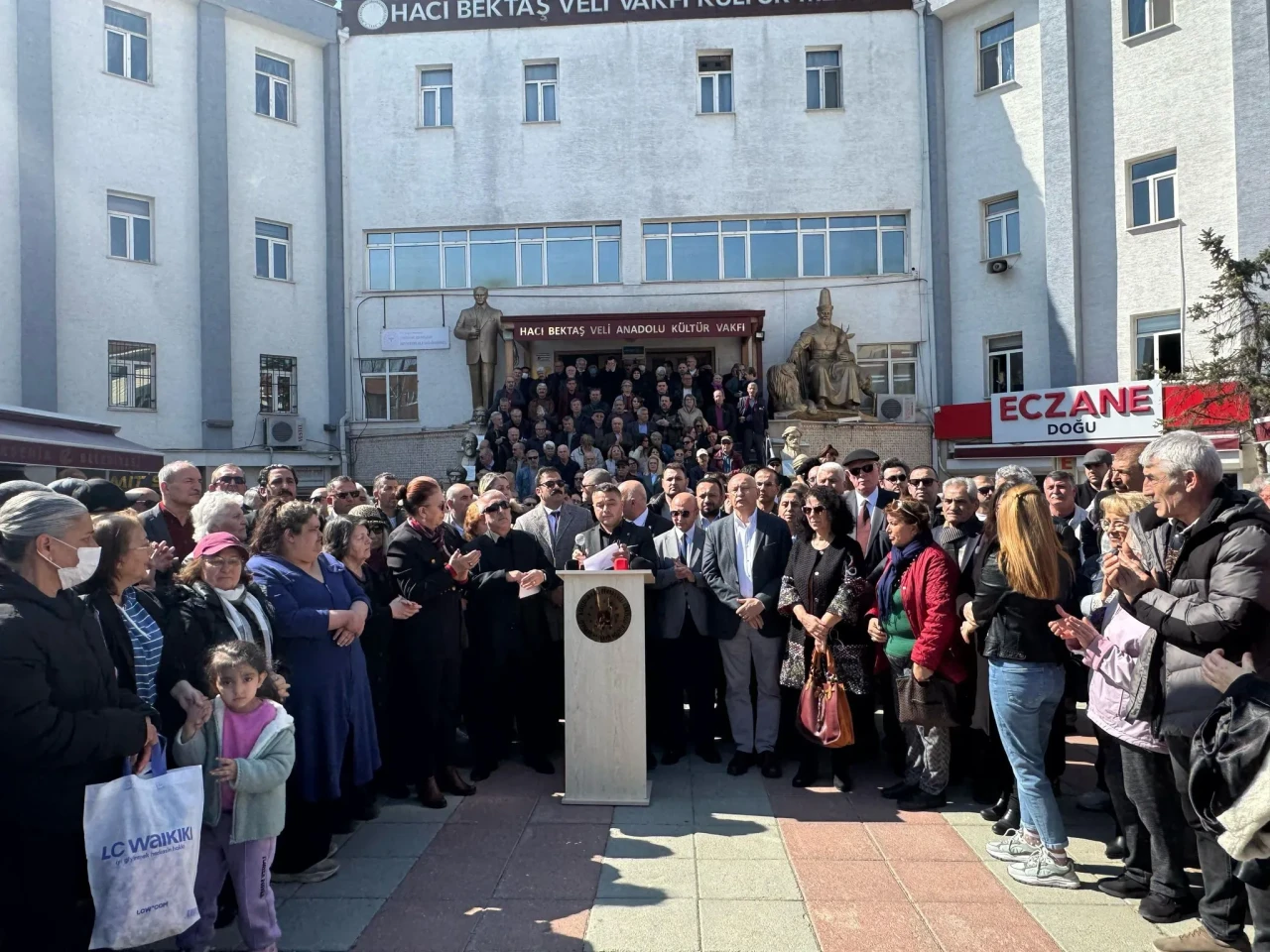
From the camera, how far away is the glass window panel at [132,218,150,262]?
17922 millimetres

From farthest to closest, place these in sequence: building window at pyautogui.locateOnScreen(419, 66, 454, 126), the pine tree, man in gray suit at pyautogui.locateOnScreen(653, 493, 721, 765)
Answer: building window at pyautogui.locateOnScreen(419, 66, 454, 126) → the pine tree → man in gray suit at pyautogui.locateOnScreen(653, 493, 721, 765)

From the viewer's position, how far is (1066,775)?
18.6ft

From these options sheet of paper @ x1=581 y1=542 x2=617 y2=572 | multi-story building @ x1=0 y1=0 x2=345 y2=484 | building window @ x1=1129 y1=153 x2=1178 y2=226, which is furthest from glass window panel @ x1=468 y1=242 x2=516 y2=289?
sheet of paper @ x1=581 y1=542 x2=617 y2=572

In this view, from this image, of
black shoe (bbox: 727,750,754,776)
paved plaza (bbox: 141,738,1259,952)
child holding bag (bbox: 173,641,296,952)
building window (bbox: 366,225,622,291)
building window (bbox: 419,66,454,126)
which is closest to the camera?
child holding bag (bbox: 173,641,296,952)

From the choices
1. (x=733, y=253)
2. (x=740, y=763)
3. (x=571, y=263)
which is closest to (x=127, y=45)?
(x=571, y=263)

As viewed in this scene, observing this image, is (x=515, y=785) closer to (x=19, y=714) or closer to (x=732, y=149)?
(x=19, y=714)

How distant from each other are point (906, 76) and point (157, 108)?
1613cm

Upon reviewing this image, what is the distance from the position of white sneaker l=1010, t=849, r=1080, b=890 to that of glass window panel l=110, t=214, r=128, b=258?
63.7 feet

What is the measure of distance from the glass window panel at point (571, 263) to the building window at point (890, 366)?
253 inches

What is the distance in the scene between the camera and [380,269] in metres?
20.2

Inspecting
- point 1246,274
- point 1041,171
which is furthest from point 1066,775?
point 1041,171

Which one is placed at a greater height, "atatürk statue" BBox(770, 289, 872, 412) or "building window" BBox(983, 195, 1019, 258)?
"building window" BBox(983, 195, 1019, 258)

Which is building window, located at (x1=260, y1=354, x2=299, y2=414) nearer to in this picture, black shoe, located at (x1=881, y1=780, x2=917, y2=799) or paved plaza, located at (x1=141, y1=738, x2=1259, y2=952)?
paved plaza, located at (x1=141, y1=738, x2=1259, y2=952)

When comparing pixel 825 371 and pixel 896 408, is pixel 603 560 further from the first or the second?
pixel 896 408
